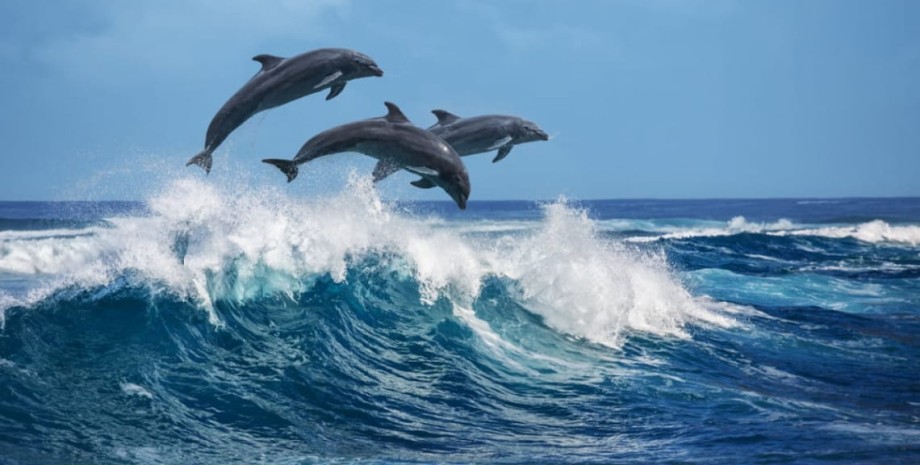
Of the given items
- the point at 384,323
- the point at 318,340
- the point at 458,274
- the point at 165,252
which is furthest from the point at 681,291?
the point at 165,252

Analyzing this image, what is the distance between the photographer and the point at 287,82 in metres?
7.60

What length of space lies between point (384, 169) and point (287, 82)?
1148mm

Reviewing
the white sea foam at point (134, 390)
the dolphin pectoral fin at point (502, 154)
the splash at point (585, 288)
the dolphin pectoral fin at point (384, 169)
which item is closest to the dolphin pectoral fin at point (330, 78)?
the dolphin pectoral fin at point (384, 169)

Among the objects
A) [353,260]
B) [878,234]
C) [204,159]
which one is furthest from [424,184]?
[878,234]

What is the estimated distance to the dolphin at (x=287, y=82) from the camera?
7586mm

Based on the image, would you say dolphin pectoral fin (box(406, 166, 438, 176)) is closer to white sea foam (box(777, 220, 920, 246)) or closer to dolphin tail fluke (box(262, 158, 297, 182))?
dolphin tail fluke (box(262, 158, 297, 182))

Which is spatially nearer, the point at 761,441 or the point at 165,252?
the point at 761,441

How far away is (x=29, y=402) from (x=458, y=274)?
20.9 feet

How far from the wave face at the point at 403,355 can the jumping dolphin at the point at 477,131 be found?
8.20ft

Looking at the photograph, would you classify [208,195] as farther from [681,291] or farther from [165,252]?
[681,291]

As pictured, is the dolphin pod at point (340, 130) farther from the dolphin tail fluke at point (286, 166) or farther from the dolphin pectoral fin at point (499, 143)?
the dolphin pectoral fin at point (499, 143)

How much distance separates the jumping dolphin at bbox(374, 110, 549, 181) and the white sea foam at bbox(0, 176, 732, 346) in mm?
3401

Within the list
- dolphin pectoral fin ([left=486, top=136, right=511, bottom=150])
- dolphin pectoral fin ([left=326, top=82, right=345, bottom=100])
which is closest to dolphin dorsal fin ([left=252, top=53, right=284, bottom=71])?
dolphin pectoral fin ([left=326, top=82, right=345, bottom=100])

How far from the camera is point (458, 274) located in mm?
12492
